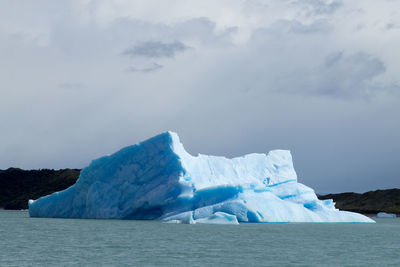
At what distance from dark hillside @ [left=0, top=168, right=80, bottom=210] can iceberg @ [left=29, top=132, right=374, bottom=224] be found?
52.9 metres

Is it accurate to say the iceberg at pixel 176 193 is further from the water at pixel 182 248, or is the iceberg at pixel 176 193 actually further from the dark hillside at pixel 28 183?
the dark hillside at pixel 28 183

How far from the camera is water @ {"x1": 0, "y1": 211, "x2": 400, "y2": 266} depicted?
14.9m

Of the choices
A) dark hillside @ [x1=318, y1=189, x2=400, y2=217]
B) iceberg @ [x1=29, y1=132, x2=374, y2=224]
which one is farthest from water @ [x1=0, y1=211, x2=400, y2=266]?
dark hillside @ [x1=318, y1=189, x2=400, y2=217]

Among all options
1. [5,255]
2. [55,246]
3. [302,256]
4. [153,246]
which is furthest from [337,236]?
[5,255]

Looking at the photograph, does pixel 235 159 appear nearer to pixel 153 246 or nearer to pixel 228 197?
pixel 228 197


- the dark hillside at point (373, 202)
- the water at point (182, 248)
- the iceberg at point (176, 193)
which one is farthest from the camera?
the dark hillside at point (373, 202)

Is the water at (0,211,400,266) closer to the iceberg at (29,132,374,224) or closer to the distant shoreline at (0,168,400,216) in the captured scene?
the iceberg at (29,132,374,224)

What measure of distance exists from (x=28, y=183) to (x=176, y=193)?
66892 mm

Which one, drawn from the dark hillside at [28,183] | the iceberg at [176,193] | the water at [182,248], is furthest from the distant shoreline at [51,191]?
the water at [182,248]

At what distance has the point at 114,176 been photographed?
2984 centimetres

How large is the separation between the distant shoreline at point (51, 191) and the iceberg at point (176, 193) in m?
50.6

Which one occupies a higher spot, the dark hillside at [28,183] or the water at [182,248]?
the dark hillside at [28,183]

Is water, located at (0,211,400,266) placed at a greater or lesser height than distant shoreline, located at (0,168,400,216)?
lesser

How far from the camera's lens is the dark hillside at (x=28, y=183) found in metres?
83.6
